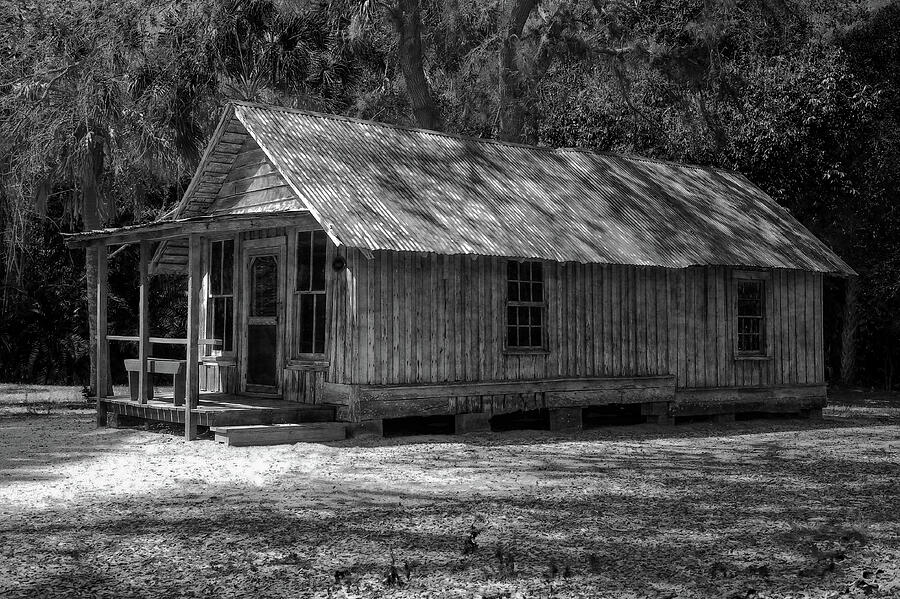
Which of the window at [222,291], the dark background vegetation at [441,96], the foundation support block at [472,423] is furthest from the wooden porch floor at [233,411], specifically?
the dark background vegetation at [441,96]

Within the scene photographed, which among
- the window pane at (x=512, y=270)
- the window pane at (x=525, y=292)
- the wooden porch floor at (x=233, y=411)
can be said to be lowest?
the wooden porch floor at (x=233, y=411)

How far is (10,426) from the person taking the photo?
16.8m

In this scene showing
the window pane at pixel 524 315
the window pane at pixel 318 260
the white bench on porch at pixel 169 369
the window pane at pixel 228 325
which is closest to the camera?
the white bench on porch at pixel 169 369

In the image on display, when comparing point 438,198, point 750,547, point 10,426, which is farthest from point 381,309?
point 750,547

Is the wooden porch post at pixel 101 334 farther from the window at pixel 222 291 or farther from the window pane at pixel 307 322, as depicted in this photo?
the window pane at pixel 307 322

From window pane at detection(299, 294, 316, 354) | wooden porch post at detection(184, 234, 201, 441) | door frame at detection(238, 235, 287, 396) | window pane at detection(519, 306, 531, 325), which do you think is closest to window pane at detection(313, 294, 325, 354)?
window pane at detection(299, 294, 316, 354)

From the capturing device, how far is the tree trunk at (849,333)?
27562mm

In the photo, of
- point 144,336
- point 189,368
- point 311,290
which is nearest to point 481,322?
point 311,290

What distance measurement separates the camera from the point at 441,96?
93.7ft

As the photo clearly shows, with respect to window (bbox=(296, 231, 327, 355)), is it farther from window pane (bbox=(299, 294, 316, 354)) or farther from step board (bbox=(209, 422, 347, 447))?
step board (bbox=(209, 422, 347, 447))

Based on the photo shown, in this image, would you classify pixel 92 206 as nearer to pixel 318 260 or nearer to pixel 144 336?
pixel 144 336

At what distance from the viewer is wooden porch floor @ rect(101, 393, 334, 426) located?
546 inches

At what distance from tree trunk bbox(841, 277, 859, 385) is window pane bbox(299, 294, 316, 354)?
16697mm

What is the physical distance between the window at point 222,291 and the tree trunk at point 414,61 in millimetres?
9781
